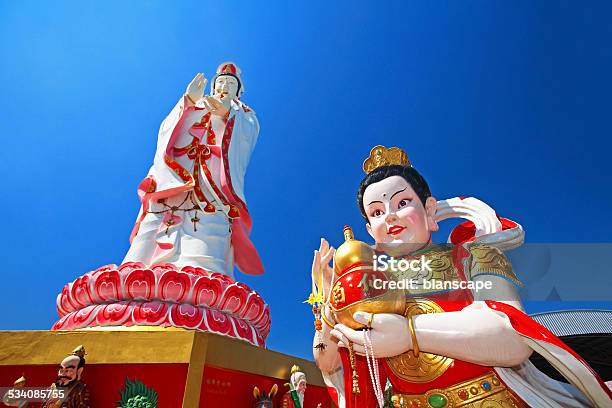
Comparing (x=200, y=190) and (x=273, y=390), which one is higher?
(x=200, y=190)

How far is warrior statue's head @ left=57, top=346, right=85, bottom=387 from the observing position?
112 inches

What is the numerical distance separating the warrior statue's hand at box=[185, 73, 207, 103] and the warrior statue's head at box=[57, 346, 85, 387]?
397 centimetres

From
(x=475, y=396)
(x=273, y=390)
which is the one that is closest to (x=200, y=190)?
(x=273, y=390)

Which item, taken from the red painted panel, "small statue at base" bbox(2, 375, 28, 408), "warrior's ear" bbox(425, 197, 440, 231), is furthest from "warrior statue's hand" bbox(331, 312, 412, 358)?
"small statue at base" bbox(2, 375, 28, 408)

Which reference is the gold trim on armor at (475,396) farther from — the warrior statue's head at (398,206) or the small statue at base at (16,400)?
the small statue at base at (16,400)

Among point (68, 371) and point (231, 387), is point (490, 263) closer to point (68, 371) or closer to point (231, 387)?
A: point (231, 387)

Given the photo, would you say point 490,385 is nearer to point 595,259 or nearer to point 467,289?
point 467,289

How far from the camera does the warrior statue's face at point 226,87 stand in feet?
21.4

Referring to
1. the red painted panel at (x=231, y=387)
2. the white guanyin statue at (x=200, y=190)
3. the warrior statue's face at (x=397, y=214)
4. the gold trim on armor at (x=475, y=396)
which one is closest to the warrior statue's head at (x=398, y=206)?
the warrior statue's face at (x=397, y=214)

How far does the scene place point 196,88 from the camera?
19.6ft

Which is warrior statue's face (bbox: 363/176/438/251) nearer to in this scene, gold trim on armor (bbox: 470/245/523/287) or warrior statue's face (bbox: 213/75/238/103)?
gold trim on armor (bbox: 470/245/523/287)

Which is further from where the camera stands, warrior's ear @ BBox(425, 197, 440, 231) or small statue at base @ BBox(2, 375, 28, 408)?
small statue at base @ BBox(2, 375, 28, 408)

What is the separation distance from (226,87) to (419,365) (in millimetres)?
5814

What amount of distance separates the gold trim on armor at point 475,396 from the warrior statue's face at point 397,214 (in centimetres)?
72
